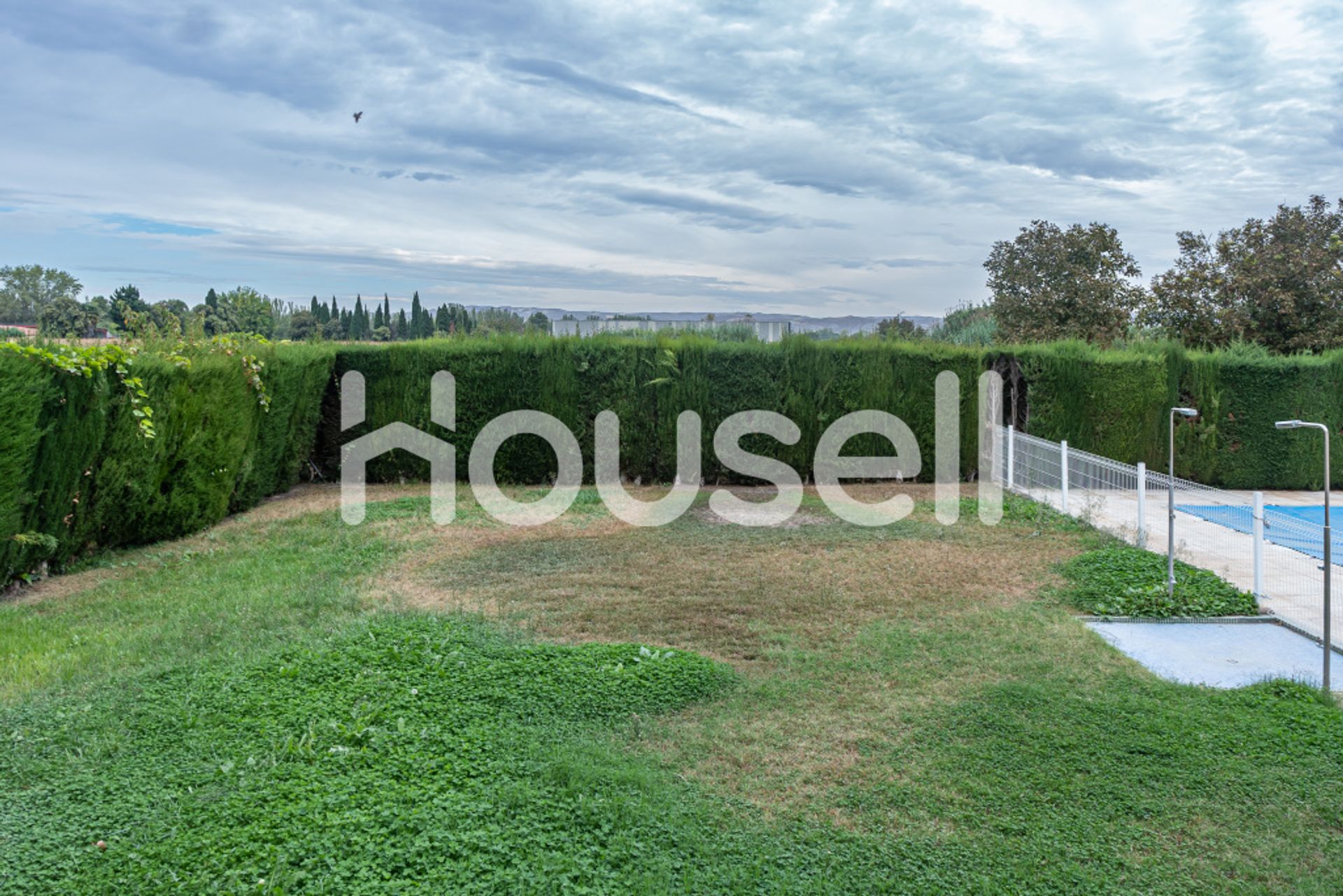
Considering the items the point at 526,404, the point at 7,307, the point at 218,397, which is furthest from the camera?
the point at 526,404

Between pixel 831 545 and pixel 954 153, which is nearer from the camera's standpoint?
pixel 831 545

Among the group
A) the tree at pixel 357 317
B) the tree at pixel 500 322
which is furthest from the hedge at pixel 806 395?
the tree at pixel 357 317

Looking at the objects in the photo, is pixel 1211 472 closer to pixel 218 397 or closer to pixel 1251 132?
pixel 1251 132

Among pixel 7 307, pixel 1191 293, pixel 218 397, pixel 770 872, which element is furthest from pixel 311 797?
pixel 1191 293

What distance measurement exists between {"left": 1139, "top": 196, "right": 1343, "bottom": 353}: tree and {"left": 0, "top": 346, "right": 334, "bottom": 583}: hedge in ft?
64.4

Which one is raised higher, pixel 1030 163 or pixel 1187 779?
pixel 1030 163

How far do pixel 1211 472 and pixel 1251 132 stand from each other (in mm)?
5574

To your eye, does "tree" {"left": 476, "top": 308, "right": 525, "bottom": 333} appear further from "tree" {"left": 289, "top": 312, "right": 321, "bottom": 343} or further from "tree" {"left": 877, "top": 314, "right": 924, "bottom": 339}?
"tree" {"left": 877, "top": 314, "right": 924, "bottom": 339}

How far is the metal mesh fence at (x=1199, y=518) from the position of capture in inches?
272

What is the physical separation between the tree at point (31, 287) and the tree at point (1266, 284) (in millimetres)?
22314

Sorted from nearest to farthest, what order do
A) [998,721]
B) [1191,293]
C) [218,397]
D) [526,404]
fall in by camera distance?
[998,721] → [218,397] → [526,404] → [1191,293]

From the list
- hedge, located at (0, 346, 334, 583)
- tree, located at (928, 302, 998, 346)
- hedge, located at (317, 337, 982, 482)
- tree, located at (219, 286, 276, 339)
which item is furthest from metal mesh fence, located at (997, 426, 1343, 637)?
tree, located at (219, 286, 276, 339)

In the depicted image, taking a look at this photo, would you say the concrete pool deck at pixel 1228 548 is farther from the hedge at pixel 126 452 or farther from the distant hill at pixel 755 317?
the hedge at pixel 126 452

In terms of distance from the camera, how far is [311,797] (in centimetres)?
344
